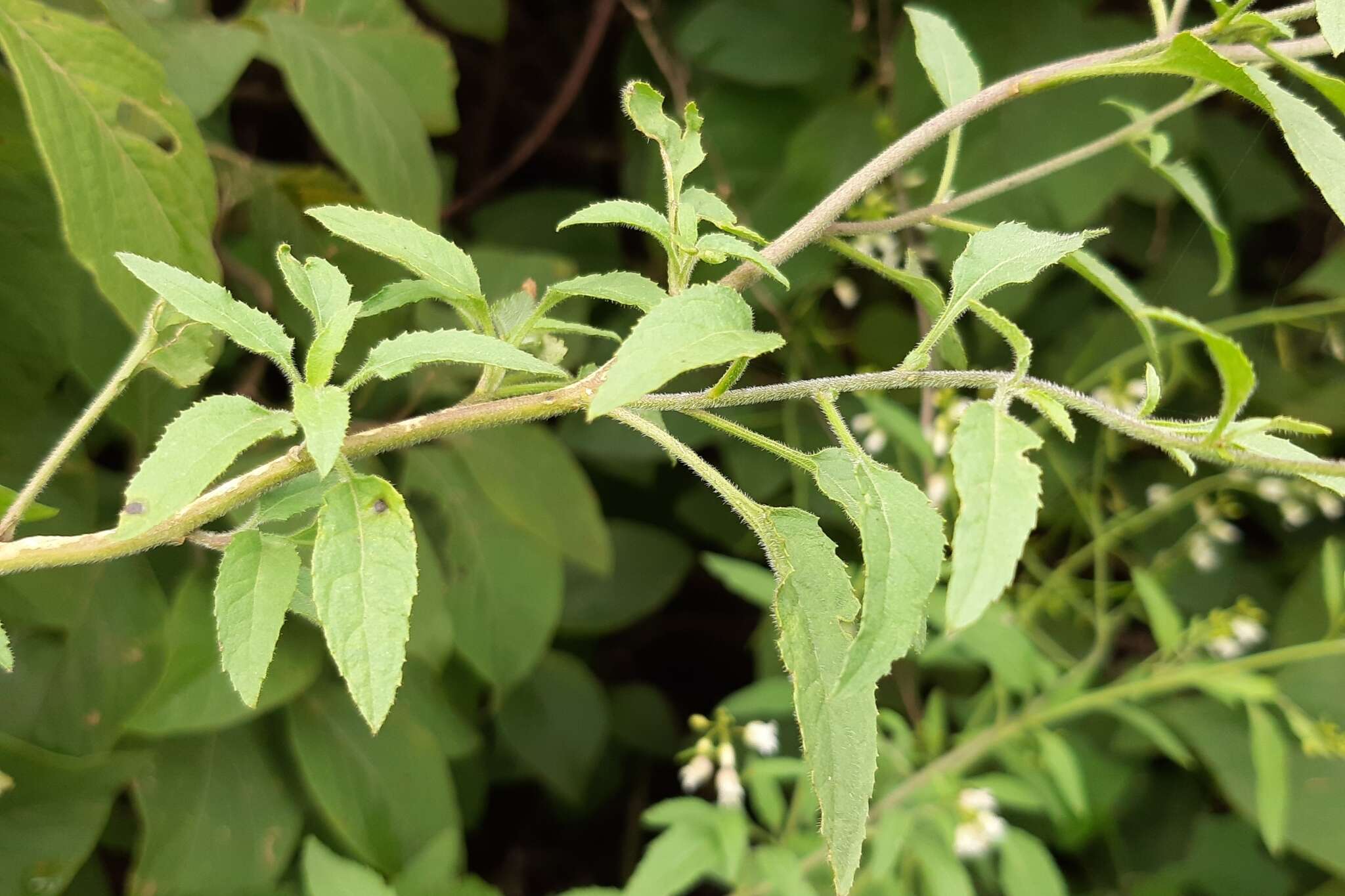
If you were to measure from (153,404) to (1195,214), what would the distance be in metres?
1.42

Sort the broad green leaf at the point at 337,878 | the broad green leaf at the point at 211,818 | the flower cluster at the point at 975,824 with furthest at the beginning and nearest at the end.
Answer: the flower cluster at the point at 975,824 → the broad green leaf at the point at 211,818 → the broad green leaf at the point at 337,878

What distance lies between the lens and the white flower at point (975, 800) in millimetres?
1041

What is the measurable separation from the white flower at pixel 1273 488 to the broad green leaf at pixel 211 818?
1.21 metres

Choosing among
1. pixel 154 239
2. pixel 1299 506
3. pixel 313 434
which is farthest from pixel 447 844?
pixel 1299 506

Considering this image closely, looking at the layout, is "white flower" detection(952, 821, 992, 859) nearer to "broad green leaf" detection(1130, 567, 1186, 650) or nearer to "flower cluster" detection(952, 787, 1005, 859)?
"flower cluster" detection(952, 787, 1005, 859)

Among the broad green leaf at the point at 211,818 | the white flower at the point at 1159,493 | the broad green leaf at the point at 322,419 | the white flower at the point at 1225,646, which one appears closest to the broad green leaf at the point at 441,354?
the broad green leaf at the point at 322,419

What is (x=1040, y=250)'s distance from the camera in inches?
18.6

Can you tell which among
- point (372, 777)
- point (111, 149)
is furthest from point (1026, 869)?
point (111, 149)

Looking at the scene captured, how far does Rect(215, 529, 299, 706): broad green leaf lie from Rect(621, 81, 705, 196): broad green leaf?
0.85 feet

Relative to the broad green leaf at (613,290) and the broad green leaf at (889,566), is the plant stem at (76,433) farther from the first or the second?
the broad green leaf at (889,566)

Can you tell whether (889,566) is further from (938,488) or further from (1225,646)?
(1225,646)

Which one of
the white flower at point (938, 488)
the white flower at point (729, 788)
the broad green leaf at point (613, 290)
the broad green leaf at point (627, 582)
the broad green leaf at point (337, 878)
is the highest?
the broad green leaf at point (613, 290)

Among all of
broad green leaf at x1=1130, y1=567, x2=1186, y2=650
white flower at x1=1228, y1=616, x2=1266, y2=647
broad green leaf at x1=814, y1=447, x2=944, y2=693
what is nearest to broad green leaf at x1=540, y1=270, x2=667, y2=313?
broad green leaf at x1=814, y1=447, x2=944, y2=693

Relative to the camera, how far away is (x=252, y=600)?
445 mm
